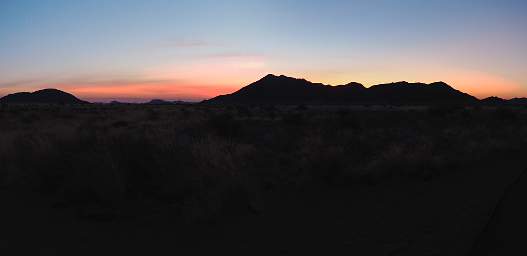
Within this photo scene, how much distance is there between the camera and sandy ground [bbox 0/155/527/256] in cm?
773

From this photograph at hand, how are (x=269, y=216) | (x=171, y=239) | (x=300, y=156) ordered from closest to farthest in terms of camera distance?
(x=171, y=239) < (x=269, y=216) < (x=300, y=156)

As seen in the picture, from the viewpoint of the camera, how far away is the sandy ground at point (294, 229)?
7734 millimetres

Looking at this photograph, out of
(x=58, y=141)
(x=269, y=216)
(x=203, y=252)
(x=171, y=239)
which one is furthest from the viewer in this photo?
(x=58, y=141)

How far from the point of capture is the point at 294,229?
8.80 m

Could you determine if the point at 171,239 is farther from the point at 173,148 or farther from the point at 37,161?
the point at 37,161

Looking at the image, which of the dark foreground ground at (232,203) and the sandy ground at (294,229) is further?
the dark foreground ground at (232,203)

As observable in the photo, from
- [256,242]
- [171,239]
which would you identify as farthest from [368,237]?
[171,239]

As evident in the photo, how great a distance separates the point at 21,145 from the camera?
1341cm

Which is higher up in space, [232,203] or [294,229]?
[232,203]

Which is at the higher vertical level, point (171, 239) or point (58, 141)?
point (58, 141)

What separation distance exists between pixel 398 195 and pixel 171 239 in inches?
215

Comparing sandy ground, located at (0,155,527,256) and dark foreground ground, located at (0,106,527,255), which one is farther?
dark foreground ground, located at (0,106,527,255)

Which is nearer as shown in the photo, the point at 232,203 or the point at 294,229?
the point at 294,229

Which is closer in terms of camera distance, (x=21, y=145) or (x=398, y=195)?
(x=398, y=195)
